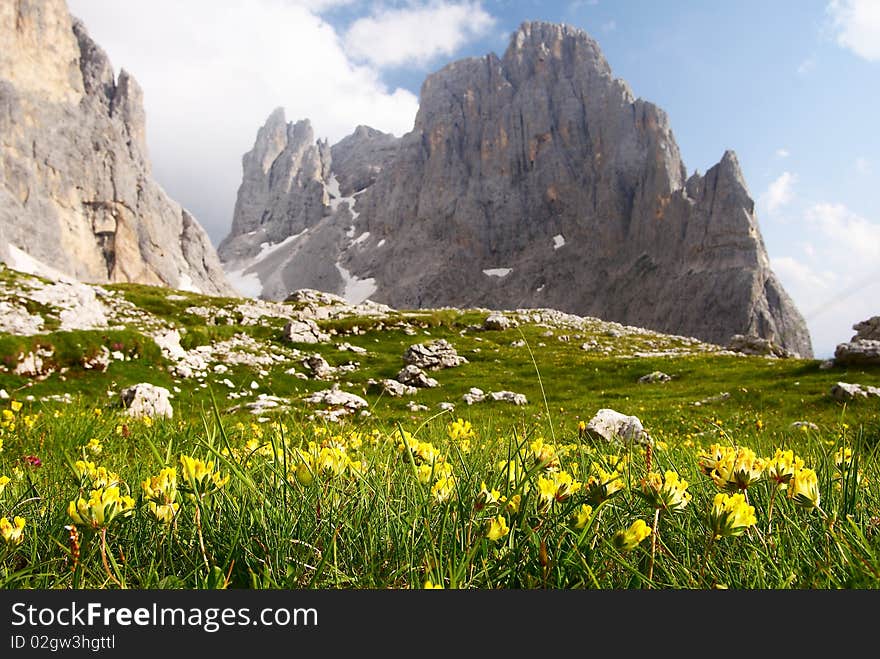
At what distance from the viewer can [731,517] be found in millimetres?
1664

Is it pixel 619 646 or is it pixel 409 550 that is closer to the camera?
pixel 619 646

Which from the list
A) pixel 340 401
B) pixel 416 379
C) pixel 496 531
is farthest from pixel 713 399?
pixel 496 531

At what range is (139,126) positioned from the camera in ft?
544

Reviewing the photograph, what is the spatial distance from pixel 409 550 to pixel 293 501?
2.39ft

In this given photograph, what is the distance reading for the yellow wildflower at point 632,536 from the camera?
1639 millimetres

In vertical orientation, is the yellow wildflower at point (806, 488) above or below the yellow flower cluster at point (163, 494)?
below

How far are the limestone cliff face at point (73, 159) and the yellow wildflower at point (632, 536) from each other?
150388 millimetres

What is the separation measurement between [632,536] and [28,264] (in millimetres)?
150299

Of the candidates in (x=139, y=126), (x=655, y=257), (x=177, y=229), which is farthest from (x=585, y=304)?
(x=139, y=126)

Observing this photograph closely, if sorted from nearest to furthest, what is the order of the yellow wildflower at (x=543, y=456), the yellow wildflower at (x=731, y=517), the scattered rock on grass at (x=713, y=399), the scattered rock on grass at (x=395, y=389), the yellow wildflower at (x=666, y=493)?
the yellow wildflower at (x=731, y=517), the yellow wildflower at (x=666, y=493), the yellow wildflower at (x=543, y=456), the scattered rock on grass at (x=713, y=399), the scattered rock on grass at (x=395, y=389)

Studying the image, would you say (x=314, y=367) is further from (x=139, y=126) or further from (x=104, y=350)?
(x=139, y=126)

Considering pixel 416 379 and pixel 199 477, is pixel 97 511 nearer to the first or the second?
pixel 199 477

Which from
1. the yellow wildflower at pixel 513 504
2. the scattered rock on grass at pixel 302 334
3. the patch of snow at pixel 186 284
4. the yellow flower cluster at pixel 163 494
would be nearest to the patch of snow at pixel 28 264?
the patch of snow at pixel 186 284

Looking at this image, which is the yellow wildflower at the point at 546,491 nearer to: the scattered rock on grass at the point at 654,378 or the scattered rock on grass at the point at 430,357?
the scattered rock on grass at the point at 654,378
